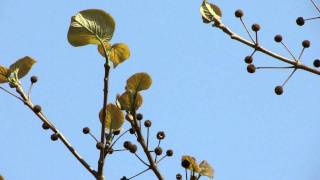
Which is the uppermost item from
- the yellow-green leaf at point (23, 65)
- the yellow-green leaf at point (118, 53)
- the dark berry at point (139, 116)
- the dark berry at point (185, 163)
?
the yellow-green leaf at point (23, 65)

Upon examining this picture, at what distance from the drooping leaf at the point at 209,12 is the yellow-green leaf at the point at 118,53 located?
0.69 meters

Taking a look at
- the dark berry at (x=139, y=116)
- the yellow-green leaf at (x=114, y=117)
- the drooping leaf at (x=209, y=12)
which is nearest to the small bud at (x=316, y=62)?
the drooping leaf at (x=209, y=12)

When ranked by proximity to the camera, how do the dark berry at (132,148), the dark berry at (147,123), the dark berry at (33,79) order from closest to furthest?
the dark berry at (132,148) < the dark berry at (147,123) < the dark berry at (33,79)

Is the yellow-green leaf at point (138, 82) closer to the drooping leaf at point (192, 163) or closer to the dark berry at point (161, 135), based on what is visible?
the dark berry at point (161, 135)

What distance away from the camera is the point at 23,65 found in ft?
12.7

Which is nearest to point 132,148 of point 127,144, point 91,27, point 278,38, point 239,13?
point 127,144

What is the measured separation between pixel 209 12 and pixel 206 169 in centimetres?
116

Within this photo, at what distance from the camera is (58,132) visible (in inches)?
132

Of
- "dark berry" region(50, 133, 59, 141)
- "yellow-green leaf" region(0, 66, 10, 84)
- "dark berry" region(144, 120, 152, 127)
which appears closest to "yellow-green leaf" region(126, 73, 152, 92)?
"dark berry" region(144, 120, 152, 127)

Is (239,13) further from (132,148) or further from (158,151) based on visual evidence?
(132,148)

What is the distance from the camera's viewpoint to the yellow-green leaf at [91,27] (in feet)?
12.1

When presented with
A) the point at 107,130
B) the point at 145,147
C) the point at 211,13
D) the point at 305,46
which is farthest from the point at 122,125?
the point at 305,46

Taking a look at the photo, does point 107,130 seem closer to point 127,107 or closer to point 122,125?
point 122,125

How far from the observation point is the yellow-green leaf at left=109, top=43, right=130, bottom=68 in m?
3.77
